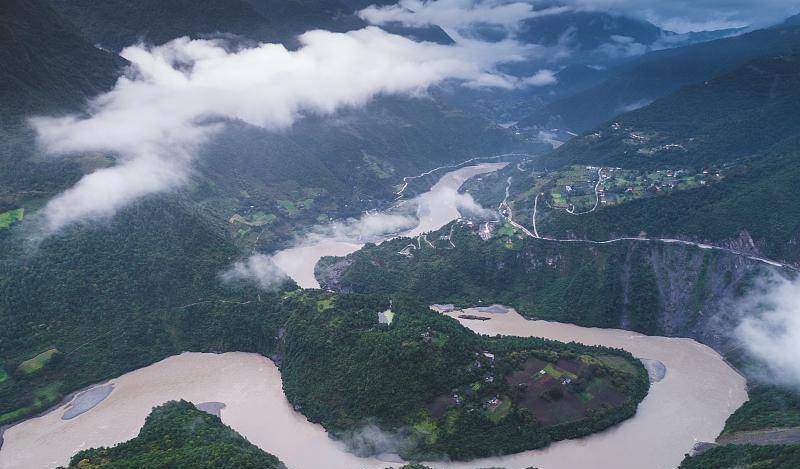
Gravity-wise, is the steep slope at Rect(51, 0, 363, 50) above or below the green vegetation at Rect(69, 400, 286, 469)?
above

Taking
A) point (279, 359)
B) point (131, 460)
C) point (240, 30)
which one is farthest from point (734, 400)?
point (240, 30)

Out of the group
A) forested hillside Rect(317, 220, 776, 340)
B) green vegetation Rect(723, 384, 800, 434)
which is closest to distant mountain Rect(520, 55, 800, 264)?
forested hillside Rect(317, 220, 776, 340)

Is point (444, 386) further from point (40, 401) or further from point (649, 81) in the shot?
point (649, 81)

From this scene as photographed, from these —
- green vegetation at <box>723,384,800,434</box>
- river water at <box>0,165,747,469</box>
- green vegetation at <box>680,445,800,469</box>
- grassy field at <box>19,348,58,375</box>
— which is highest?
grassy field at <box>19,348,58,375</box>

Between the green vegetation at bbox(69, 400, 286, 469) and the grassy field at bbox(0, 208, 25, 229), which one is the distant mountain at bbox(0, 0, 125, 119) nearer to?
the grassy field at bbox(0, 208, 25, 229)

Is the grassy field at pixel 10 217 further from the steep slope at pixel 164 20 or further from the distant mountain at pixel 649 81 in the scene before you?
the distant mountain at pixel 649 81

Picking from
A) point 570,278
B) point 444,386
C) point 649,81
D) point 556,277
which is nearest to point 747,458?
point 444,386
